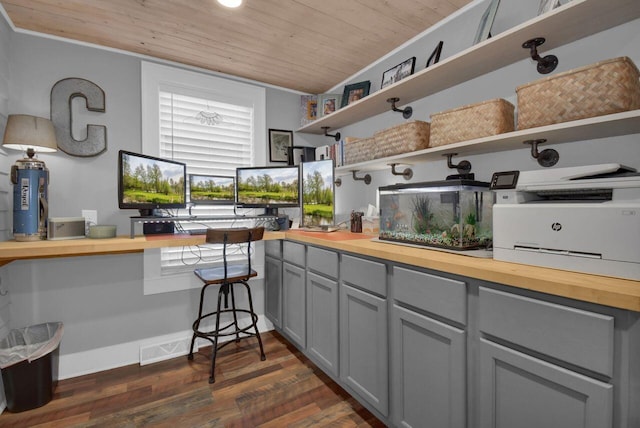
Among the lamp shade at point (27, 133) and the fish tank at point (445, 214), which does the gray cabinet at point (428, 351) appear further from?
the lamp shade at point (27, 133)

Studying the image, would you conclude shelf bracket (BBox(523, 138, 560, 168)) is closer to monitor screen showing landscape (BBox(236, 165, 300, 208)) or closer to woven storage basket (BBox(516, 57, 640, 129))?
woven storage basket (BBox(516, 57, 640, 129))

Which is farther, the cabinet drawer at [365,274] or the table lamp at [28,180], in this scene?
the table lamp at [28,180]

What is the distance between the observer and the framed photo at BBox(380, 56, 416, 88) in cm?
219

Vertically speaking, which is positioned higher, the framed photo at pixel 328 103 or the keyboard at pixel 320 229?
the framed photo at pixel 328 103

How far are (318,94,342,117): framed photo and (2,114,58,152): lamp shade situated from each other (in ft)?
6.83

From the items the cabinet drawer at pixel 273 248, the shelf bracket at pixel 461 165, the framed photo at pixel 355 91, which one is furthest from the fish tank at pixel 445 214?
the framed photo at pixel 355 91

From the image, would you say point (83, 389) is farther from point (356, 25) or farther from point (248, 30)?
point (356, 25)

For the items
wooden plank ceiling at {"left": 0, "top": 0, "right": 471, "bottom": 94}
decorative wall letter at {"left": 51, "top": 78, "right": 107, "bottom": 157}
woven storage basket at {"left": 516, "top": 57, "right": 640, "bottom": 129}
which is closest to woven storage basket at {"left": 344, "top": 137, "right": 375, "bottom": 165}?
wooden plank ceiling at {"left": 0, "top": 0, "right": 471, "bottom": 94}

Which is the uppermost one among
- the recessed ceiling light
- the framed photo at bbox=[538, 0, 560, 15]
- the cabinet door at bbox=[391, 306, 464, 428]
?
the recessed ceiling light

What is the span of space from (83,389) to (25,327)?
0.56 meters

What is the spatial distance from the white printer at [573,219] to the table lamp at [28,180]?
2504 millimetres

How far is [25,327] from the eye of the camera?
202 centimetres

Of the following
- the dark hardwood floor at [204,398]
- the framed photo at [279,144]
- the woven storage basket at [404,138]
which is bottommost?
the dark hardwood floor at [204,398]

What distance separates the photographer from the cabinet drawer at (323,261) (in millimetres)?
1911
